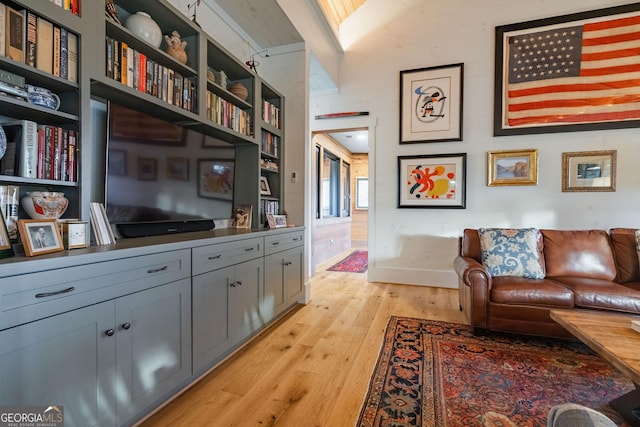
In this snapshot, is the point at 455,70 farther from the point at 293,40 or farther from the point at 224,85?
the point at 224,85

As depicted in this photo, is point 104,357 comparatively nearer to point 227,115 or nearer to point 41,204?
point 41,204

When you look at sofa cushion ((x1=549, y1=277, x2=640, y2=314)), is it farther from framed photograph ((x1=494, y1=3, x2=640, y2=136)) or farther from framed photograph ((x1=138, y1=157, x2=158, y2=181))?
framed photograph ((x1=138, y1=157, x2=158, y2=181))

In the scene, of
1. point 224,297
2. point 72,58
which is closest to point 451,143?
point 224,297

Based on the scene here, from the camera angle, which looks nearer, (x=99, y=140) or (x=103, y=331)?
(x=103, y=331)

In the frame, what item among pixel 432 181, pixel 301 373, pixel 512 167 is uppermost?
pixel 512 167

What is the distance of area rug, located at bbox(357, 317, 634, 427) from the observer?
57.6 inches

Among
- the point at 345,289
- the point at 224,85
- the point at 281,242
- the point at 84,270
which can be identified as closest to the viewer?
the point at 84,270

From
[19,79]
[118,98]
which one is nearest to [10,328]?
[19,79]

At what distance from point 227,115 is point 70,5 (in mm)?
1133

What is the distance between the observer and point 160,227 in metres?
1.95

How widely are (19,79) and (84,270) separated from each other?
81cm

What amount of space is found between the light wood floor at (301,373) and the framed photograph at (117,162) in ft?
4.17

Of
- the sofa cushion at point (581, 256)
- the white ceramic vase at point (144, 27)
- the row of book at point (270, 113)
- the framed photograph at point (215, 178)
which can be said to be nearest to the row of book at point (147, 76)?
the white ceramic vase at point (144, 27)

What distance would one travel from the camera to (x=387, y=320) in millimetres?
2707
